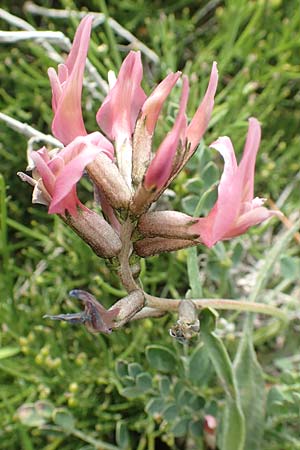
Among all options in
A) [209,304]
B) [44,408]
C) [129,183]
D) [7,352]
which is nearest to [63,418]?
[44,408]

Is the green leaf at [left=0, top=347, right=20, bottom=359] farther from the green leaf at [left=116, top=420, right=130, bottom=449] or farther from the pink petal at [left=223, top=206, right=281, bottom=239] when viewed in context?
the pink petal at [left=223, top=206, right=281, bottom=239]

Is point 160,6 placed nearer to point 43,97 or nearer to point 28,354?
point 43,97

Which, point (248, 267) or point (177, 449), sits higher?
point (248, 267)

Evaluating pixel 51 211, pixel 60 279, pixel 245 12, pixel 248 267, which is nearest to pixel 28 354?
pixel 60 279

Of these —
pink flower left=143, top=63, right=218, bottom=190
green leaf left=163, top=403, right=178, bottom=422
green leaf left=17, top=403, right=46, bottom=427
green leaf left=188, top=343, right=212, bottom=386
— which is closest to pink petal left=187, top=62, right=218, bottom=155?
pink flower left=143, top=63, right=218, bottom=190

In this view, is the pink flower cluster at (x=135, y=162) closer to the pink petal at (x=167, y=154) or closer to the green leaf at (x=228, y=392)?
the pink petal at (x=167, y=154)

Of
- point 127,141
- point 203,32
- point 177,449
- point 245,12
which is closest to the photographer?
point 127,141

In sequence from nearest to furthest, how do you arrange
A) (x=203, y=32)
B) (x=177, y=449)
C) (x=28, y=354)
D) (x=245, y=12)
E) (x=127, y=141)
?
(x=127, y=141) → (x=28, y=354) → (x=177, y=449) → (x=245, y=12) → (x=203, y=32)

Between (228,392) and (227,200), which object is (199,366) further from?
(227,200)
